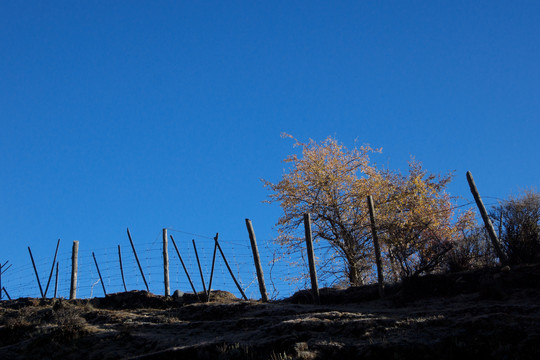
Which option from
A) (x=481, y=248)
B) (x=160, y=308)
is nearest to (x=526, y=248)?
(x=481, y=248)

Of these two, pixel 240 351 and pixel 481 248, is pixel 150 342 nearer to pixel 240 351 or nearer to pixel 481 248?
pixel 240 351

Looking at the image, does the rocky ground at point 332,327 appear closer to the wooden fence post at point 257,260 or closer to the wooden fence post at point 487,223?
the wooden fence post at point 257,260

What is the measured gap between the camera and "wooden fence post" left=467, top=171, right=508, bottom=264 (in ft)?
46.9

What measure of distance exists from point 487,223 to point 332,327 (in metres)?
7.69

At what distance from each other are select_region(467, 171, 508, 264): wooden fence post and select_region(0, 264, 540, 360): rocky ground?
107 centimetres

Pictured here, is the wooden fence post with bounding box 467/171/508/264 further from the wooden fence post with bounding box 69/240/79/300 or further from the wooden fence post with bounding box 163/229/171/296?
the wooden fence post with bounding box 69/240/79/300

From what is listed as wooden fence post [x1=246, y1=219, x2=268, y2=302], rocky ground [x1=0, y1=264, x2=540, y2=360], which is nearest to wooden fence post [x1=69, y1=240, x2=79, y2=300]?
rocky ground [x1=0, y1=264, x2=540, y2=360]

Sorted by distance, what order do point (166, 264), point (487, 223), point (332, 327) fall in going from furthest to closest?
1. point (166, 264)
2. point (487, 223)
3. point (332, 327)

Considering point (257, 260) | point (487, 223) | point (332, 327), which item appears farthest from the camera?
point (257, 260)

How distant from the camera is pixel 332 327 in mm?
9617

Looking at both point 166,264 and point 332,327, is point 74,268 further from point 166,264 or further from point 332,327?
point 332,327

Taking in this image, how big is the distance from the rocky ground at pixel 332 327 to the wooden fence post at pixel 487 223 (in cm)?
107

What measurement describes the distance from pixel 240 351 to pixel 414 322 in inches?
134

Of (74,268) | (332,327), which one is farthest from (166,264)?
(332,327)
